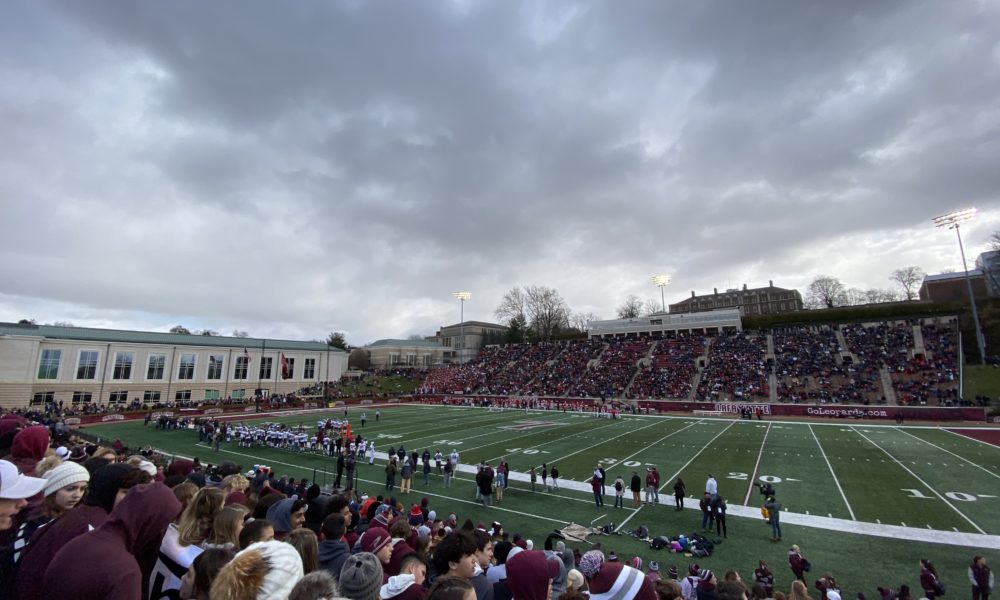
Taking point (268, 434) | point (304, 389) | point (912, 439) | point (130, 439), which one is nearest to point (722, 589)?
point (268, 434)

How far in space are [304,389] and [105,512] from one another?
71454 millimetres

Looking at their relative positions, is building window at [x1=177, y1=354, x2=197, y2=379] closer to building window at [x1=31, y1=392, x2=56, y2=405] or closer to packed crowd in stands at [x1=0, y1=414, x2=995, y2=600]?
building window at [x1=31, y1=392, x2=56, y2=405]

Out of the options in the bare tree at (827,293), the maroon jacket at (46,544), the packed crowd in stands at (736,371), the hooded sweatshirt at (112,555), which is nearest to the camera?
the hooded sweatshirt at (112,555)

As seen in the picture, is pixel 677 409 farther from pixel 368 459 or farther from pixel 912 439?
pixel 368 459

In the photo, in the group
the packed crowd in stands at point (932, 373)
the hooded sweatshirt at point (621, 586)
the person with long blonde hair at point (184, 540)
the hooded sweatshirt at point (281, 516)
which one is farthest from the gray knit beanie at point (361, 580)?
the packed crowd in stands at point (932, 373)

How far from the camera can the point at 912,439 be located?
1051 inches

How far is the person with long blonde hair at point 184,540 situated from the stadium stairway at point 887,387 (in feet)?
164

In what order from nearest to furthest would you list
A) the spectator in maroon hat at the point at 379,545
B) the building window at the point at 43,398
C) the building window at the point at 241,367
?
the spectator in maroon hat at the point at 379,545, the building window at the point at 43,398, the building window at the point at 241,367

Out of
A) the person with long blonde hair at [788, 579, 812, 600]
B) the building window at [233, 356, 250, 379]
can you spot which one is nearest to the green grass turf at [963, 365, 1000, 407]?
the person with long blonde hair at [788, 579, 812, 600]

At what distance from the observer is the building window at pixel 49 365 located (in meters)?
48.6

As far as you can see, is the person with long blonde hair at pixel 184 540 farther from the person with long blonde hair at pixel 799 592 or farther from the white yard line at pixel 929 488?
the white yard line at pixel 929 488

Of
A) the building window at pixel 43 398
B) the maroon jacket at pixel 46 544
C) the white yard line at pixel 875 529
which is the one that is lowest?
the white yard line at pixel 875 529

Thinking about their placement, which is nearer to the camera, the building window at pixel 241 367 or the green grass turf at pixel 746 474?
the green grass turf at pixel 746 474

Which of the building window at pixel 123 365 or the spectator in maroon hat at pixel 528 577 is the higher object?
the building window at pixel 123 365
